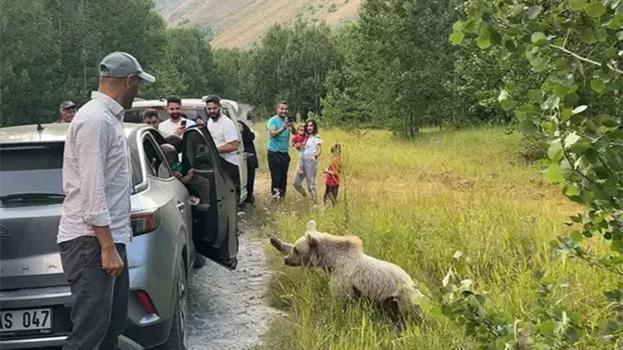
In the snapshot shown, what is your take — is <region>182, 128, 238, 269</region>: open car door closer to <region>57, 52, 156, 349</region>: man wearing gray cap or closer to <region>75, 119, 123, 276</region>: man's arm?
<region>57, 52, 156, 349</region>: man wearing gray cap

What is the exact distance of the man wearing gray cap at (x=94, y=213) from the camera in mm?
3051

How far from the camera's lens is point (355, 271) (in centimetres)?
505

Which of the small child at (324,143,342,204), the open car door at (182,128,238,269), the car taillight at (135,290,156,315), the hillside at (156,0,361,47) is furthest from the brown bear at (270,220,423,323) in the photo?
the hillside at (156,0,361,47)

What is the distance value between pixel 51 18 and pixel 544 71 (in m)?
53.1

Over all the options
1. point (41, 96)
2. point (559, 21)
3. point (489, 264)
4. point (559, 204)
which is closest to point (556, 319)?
point (559, 21)

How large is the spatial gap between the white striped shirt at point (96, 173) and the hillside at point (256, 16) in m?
120

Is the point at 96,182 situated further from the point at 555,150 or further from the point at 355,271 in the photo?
the point at 355,271

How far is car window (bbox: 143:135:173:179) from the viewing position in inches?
193

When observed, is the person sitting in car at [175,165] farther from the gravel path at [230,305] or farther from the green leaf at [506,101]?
the green leaf at [506,101]

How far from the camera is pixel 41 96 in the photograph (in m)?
44.7

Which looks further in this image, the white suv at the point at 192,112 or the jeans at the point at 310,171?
the jeans at the point at 310,171

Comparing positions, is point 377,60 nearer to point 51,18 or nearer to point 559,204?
point 559,204

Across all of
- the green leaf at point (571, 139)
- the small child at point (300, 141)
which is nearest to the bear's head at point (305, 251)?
the green leaf at point (571, 139)

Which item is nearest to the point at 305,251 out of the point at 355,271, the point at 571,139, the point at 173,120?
the point at 355,271
